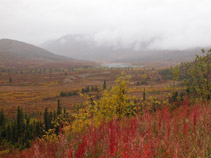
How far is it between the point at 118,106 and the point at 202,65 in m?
13.3

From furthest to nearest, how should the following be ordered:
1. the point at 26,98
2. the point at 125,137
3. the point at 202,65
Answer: the point at 26,98, the point at 202,65, the point at 125,137

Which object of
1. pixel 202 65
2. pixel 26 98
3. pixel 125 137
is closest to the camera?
pixel 125 137

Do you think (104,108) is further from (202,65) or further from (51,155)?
(51,155)

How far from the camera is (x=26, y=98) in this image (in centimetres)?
14050

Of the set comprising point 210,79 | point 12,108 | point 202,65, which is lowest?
point 12,108

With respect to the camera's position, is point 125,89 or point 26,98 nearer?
point 125,89

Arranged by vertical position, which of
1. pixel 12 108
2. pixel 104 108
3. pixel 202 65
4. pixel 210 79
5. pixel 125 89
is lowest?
pixel 12 108

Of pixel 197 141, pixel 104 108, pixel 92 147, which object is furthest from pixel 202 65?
pixel 92 147

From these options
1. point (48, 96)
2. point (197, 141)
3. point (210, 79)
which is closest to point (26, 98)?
point (48, 96)

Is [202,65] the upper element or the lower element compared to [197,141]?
upper

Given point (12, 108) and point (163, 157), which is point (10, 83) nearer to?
point (12, 108)

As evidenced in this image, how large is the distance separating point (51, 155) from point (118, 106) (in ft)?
65.7

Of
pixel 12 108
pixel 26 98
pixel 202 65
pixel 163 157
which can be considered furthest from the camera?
pixel 26 98

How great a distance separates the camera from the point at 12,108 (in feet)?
367
